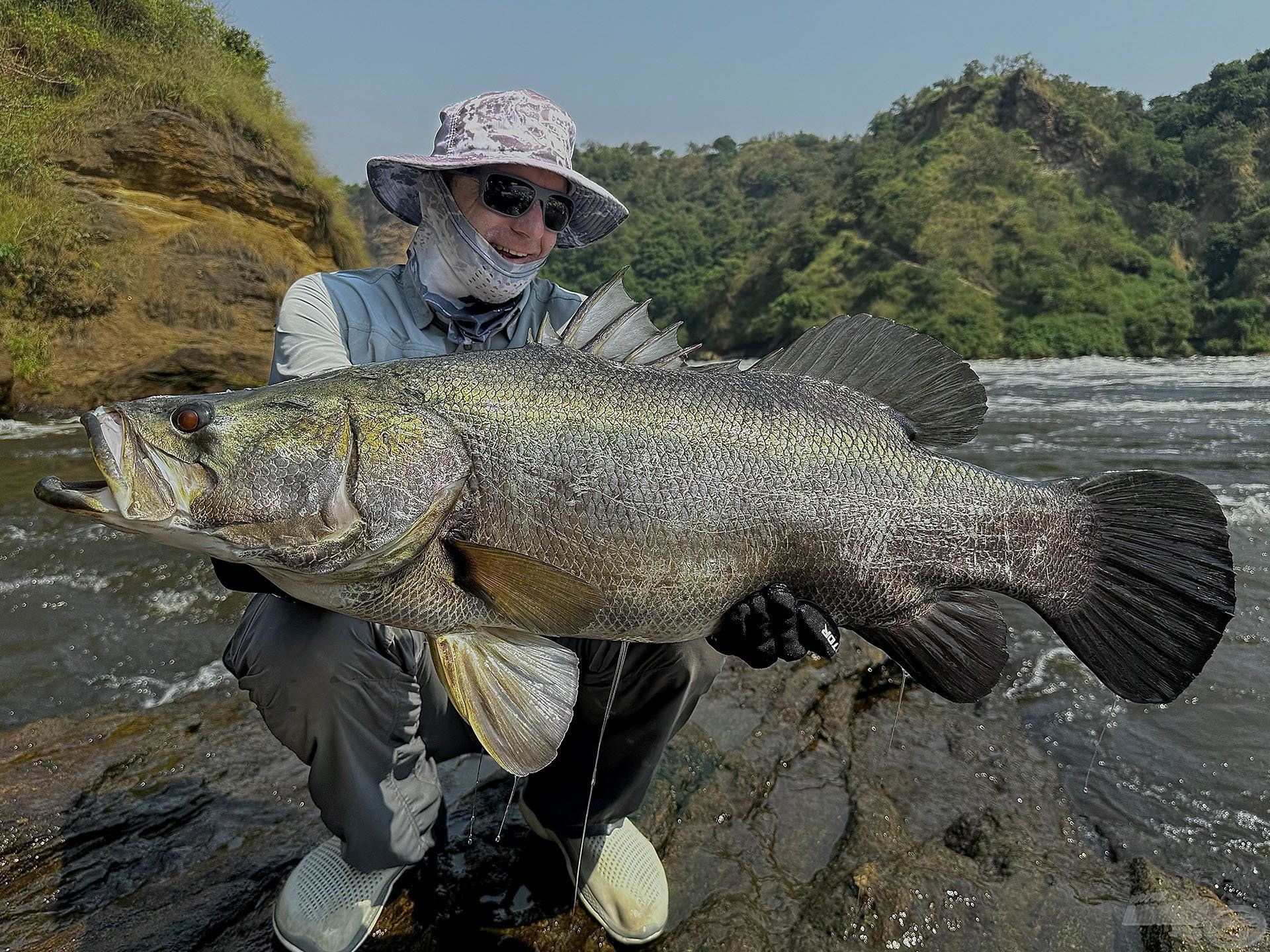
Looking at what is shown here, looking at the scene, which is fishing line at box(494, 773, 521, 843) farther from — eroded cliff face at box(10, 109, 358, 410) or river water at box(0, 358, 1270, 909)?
eroded cliff face at box(10, 109, 358, 410)

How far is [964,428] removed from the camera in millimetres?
2221

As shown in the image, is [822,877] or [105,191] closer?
[822,877]

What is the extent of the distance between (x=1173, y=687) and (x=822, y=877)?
1.12m

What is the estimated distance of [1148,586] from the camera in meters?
2.04

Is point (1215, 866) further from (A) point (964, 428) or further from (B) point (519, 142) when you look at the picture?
(B) point (519, 142)

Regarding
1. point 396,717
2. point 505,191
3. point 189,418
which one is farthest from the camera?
point 505,191

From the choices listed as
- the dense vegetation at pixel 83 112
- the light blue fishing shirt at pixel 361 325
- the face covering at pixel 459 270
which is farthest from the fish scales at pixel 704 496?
the dense vegetation at pixel 83 112

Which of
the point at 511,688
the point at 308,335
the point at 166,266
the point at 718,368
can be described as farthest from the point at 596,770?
the point at 166,266

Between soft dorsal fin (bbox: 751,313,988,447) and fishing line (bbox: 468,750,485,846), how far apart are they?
5.80ft

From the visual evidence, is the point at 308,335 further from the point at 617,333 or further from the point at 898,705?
the point at 898,705

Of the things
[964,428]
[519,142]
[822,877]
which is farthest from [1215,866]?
[519,142]

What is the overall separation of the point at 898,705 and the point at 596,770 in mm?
1587

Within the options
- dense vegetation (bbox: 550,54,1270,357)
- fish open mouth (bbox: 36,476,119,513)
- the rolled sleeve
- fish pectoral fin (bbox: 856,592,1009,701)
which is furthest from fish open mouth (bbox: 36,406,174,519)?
dense vegetation (bbox: 550,54,1270,357)

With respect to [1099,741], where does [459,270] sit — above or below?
above
